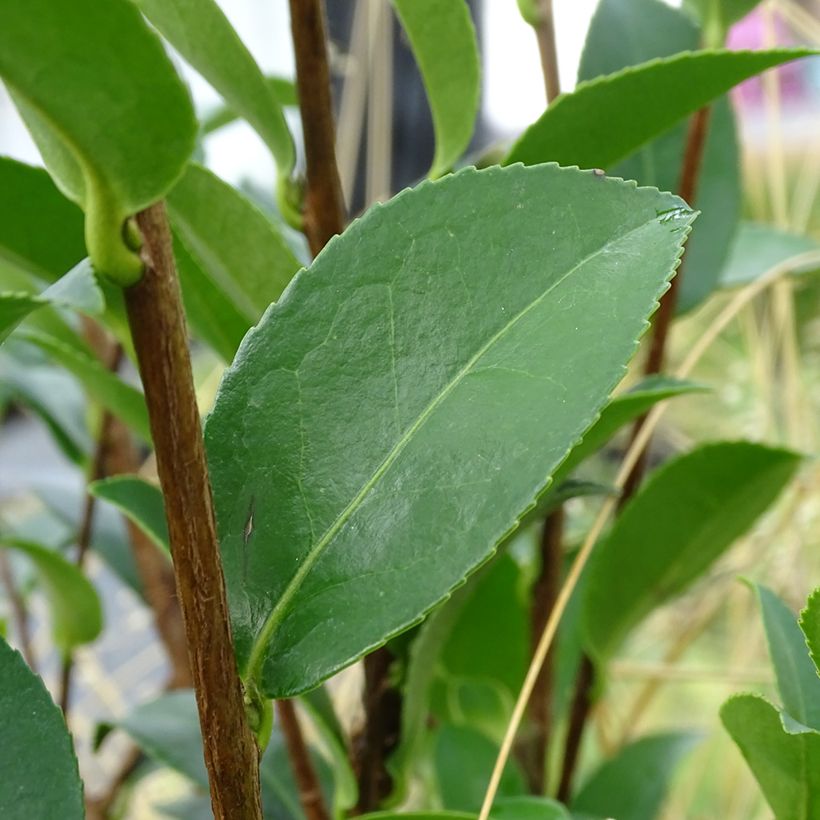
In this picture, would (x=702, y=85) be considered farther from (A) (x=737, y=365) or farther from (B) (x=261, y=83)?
(A) (x=737, y=365)

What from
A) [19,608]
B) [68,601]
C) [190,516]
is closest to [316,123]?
[190,516]

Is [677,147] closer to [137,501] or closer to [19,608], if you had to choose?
[137,501]

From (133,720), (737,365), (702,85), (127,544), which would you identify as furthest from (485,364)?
(737,365)

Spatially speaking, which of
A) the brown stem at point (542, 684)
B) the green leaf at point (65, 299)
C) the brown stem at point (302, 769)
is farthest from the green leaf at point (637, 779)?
the green leaf at point (65, 299)

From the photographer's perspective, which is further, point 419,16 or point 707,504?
point 707,504

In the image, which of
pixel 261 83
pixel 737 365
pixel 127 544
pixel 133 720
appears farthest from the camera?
pixel 737 365

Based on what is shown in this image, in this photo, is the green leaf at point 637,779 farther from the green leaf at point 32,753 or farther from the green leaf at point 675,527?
the green leaf at point 32,753
